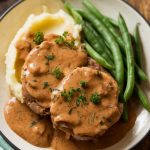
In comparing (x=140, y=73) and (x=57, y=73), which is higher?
(x=57, y=73)

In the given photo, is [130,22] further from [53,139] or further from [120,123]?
[53,139]

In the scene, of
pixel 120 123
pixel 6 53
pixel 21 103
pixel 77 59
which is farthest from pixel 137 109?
pixel 6 53

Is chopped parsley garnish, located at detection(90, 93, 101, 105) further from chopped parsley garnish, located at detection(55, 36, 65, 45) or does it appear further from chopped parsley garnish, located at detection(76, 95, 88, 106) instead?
chopped parsley garnish, located at detection(55, 36, 65, 45)

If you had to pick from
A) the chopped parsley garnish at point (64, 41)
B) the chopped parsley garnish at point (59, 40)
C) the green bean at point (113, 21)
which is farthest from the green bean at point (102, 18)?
the chopped parsley garnish at point (59, 40)

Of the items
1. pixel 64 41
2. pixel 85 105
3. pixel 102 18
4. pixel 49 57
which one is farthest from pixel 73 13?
pixel 85 105

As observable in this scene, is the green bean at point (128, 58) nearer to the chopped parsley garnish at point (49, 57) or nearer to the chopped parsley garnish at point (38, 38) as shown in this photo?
the chopped parsley garnish at point (49, 57)

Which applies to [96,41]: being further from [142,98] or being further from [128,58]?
[142,98]
